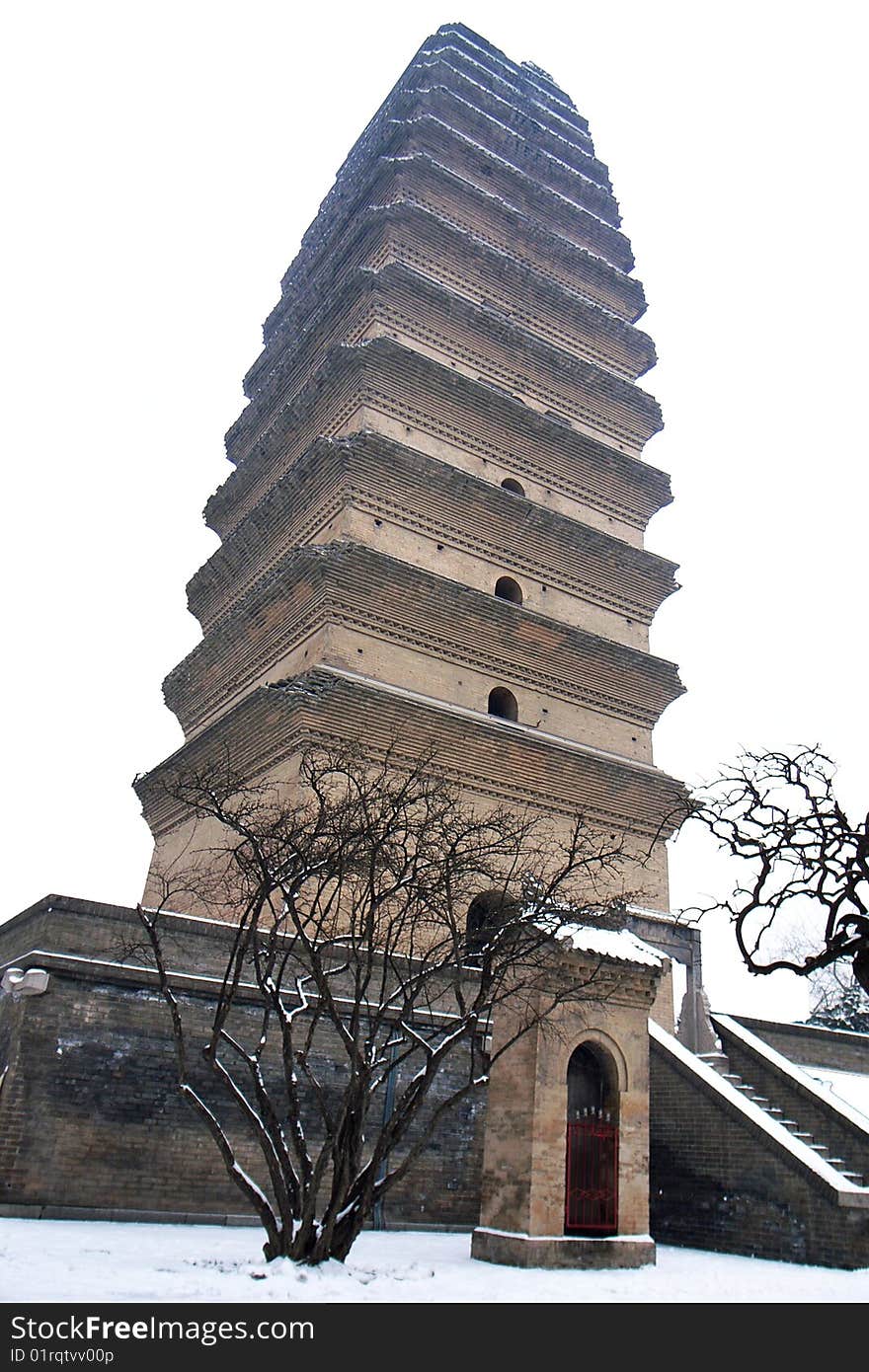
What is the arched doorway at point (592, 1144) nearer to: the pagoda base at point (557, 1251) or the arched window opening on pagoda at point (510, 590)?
the pagoda base at point (557, 1251)

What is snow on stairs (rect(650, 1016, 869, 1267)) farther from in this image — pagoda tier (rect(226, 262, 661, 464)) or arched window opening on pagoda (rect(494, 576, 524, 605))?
pagoda tier (rect(226, 262, 661, 464))

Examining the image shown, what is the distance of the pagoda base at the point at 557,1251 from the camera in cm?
945

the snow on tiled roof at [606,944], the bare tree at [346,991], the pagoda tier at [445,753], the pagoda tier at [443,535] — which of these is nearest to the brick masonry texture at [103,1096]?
the bare tree at [346,991]

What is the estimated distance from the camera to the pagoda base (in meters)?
9.45

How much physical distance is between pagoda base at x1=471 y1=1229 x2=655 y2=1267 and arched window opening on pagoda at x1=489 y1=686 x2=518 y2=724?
9621mm

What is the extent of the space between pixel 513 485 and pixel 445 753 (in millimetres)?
6597

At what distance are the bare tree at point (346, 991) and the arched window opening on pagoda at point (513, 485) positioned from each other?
6.92 m

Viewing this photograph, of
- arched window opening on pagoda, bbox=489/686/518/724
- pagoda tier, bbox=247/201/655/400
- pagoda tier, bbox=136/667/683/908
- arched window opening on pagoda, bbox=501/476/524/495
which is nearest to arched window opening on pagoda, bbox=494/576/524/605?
arched window opening on pagoda, bbox=489/686/518/724

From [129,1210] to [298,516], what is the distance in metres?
12.5

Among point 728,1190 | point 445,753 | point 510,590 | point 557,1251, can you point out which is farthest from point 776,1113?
point 510,590

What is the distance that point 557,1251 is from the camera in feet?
31.4
